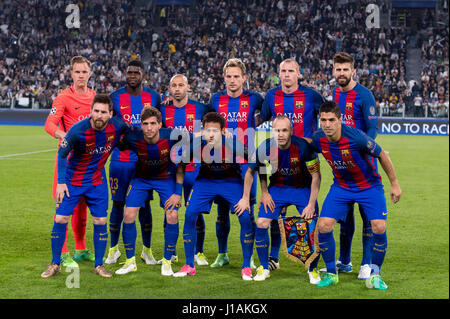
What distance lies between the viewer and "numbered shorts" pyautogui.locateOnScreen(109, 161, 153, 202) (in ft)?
21.9

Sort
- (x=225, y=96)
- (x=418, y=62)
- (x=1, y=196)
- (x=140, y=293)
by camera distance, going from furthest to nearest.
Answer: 1. (x=418, y=62)
2. (x=1, y=196)
3. (x=225, y=96)
4. (x=140, y=293)

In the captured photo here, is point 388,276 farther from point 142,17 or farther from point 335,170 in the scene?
point 142,17

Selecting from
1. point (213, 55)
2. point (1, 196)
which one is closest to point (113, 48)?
point (213, 55)

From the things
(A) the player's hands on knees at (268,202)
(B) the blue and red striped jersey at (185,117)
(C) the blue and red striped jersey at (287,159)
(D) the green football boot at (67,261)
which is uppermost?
(B) the blue and red striped jersey at (185,117)

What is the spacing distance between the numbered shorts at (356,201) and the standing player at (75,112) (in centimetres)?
274

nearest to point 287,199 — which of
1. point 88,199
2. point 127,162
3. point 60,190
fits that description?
point 127,162

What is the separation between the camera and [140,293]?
18.0 ft

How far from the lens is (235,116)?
6883 mm

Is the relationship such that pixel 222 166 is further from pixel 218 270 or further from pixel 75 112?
pixel 75 112

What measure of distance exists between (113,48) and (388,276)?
1217 inches

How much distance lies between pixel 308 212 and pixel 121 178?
6.88ft

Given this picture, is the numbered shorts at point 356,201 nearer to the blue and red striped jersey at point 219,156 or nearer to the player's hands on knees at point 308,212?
the player's hands on knees at point 308,212

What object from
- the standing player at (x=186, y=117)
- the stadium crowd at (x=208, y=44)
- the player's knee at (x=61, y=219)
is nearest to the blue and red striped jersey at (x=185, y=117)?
the standing player at (x=186, y=117)

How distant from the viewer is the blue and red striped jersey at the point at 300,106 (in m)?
6.66
